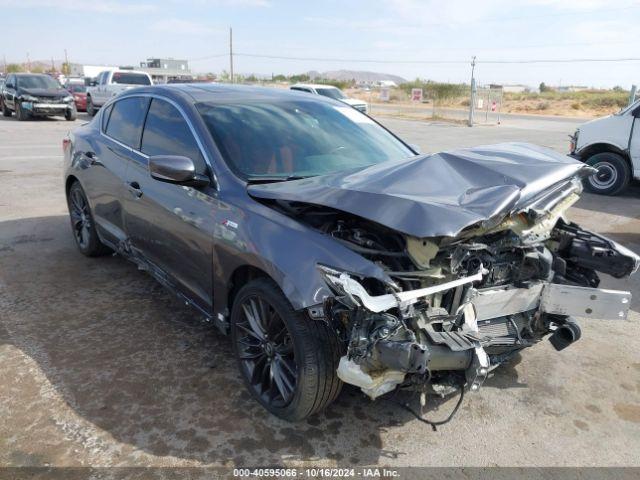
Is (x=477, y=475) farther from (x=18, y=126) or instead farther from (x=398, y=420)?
(x=18, y=126)

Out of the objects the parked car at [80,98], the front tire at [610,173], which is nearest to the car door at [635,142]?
the front tire at [610,173]

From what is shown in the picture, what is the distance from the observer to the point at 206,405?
10.0ft

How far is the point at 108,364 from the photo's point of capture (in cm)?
346

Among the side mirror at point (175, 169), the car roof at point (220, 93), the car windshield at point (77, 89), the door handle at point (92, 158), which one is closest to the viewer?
the side mirror at point (175, 169)

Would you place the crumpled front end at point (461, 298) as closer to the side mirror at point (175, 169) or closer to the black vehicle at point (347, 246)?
the black vehicle at point (347, 246)

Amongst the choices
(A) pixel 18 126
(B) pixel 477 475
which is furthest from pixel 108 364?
(A) pixel 18 126

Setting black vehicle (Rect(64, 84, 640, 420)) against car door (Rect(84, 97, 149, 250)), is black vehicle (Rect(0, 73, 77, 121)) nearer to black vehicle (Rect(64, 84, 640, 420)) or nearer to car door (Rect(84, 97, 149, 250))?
car door (Rect(84, 97, 149, 250))

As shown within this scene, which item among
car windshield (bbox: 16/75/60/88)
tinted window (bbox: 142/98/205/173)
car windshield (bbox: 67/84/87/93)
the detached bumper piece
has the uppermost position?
car windshield (bbox: 16/75/60/88)

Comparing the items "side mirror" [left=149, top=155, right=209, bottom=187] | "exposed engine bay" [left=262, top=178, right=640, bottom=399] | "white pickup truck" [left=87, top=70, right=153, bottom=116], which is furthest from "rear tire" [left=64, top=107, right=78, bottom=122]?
"exposed engine bay" [left=262, top=178, right=640, bottom=399]

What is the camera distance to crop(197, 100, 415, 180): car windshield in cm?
342

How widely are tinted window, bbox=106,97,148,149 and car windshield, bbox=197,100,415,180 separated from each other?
0.88 m

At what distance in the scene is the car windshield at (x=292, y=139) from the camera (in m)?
3.42

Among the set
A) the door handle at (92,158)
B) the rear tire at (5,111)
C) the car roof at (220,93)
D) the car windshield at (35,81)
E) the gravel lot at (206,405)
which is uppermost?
the car windshield at (35,81)

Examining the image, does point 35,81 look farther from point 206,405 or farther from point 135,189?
point 206,405
